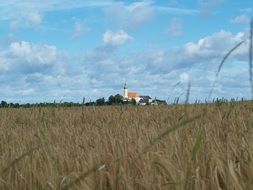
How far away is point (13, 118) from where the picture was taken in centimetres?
756

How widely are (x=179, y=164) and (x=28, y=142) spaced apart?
6.64 feet

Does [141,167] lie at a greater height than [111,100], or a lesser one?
lesser

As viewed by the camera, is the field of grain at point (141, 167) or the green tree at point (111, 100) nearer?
the field of grain at point (141, 167)

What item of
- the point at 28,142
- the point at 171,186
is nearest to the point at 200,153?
the point at 171,186

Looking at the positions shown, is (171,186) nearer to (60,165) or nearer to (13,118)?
(60,165)

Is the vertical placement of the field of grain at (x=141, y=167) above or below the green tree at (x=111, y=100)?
below

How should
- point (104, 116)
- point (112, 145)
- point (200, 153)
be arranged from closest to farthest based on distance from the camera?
point (200, 153) → point (112, 145) → point (104, 116)

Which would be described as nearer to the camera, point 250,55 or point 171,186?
point 171,186

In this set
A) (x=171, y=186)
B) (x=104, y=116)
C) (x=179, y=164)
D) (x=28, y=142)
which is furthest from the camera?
(x=104, y=116)

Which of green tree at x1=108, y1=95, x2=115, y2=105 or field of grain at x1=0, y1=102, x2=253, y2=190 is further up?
green tree at x1=108, y1=95, x2=115, y2=105

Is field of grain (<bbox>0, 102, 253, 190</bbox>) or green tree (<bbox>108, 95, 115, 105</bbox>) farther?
green tree (<bbox>108, 95, 115, 105</bbox>)

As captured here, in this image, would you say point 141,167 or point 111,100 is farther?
point 111,100

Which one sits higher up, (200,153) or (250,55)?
(250,55)

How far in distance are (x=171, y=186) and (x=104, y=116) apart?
201 inches
